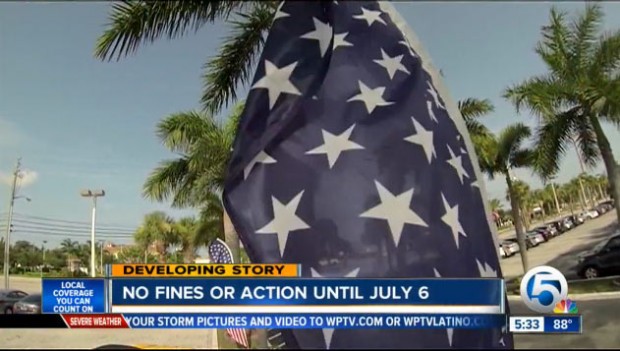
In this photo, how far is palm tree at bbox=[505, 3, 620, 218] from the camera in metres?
6.91

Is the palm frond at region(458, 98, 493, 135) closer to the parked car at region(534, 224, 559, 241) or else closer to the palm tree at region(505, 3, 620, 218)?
the palm tree at region(505, 3, 620, 218)

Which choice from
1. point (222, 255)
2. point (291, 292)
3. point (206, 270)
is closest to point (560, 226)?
point (222, 255)

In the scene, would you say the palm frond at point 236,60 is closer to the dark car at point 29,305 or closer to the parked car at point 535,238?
the dark car at point 29,305

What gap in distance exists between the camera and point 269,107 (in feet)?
14.3

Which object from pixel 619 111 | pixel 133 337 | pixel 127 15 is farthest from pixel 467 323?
pixel 127 15

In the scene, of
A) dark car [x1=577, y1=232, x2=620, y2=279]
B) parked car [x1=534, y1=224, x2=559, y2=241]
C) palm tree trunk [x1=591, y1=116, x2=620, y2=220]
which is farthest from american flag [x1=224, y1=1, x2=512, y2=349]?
parked car [x1=534, y1=224, x2=559, y2=241]

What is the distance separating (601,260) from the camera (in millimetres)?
8359

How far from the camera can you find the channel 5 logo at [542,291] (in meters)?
4.40

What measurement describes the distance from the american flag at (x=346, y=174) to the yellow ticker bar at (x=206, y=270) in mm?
96

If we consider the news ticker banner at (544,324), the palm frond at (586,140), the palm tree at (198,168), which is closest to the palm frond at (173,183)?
the palm tree at (198,168)

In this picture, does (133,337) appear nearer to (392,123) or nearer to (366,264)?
(366,264)

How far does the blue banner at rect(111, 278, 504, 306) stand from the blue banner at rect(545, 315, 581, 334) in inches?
23.7

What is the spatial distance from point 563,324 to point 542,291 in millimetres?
329

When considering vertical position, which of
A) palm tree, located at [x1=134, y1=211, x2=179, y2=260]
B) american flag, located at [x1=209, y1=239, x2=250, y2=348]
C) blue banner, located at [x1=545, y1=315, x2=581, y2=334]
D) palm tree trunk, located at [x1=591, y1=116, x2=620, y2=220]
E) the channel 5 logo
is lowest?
blue banner, located at [x1=545, y1=315, x2=581, y2=334]
